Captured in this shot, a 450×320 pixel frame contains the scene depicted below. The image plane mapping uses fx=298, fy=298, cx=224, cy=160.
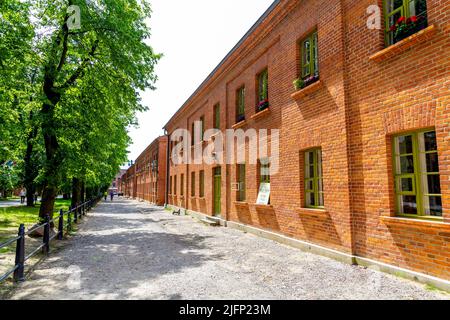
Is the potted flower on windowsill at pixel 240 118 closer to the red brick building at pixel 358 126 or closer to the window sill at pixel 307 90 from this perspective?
the red brick building at pixel 358 126

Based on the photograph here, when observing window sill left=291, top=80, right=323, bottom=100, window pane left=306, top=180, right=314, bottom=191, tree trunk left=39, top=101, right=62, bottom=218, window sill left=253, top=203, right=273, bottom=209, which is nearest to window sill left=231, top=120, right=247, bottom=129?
window sill left=253, top=203, right=273, bottom=209

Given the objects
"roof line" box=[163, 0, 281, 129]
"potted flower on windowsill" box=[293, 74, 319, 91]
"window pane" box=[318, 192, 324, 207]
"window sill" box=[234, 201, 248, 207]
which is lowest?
"window sill" box=[234, 201, 248, 207]

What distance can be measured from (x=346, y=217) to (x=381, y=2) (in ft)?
15.4

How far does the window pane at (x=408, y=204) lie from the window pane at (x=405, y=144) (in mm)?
873

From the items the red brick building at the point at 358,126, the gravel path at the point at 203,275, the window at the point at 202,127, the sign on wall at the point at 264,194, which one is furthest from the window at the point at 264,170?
the window at the point at 202,127

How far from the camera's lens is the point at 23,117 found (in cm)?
1136

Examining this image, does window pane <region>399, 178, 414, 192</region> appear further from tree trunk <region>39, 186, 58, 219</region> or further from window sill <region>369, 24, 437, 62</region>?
tree trunk <region>39, 186, 58, 219</region>

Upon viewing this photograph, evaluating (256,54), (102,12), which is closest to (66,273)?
(102,12)

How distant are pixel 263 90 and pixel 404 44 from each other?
618 centimetres

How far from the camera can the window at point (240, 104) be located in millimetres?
12969

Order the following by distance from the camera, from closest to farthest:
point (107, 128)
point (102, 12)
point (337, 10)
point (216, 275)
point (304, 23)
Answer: point (216, 275) → point (337, 10) → point (304, 23) → point (102, 12) → point (107, 128)

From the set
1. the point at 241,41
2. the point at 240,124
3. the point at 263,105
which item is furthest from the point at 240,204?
the point at 241,41

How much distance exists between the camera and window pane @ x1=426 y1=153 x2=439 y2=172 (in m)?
5.13

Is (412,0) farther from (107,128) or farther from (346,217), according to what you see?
(107,128)
